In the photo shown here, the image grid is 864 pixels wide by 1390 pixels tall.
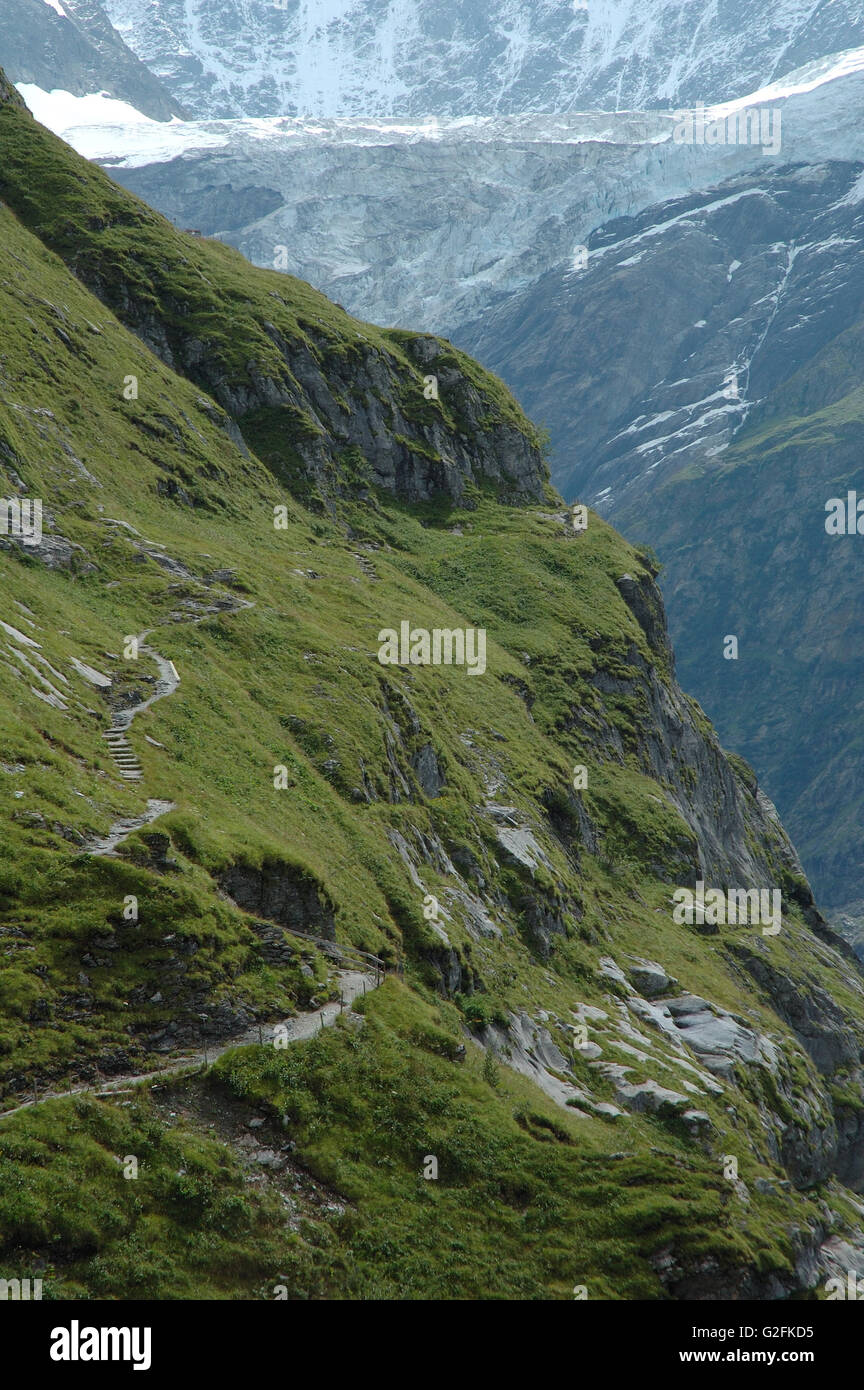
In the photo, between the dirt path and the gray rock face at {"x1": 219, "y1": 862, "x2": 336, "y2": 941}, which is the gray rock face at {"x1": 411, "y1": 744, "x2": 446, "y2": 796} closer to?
the gray rock face at {"x1": 219, "y1": 862, "x2": 336, "y2": 941}

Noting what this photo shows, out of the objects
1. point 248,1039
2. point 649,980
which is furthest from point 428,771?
point 248,1039

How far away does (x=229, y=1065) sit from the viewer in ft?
97.0

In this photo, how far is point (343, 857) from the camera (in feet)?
146

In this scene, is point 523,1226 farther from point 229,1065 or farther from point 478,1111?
point 229,1065

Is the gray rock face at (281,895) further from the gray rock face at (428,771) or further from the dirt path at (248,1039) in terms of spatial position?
the gray rock face at (428,771)

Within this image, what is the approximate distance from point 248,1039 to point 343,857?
45.6 ft

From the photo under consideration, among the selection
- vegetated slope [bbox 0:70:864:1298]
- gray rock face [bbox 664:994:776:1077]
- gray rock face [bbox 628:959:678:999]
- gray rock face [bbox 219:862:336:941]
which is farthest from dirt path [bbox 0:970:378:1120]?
gray rock face [bbox 664:994:776:1077]

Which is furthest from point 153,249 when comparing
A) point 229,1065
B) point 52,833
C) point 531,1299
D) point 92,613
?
point 531,1299

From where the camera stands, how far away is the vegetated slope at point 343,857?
28125mm

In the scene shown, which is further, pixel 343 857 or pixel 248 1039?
pixel 343 857

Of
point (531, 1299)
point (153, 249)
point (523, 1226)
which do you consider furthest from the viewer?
point (153, 249)

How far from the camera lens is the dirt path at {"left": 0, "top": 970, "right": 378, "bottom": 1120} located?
26.9 metres

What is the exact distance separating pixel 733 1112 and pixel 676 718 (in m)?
52.8

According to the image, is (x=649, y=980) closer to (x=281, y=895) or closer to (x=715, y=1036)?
(x=715, y=1036)
